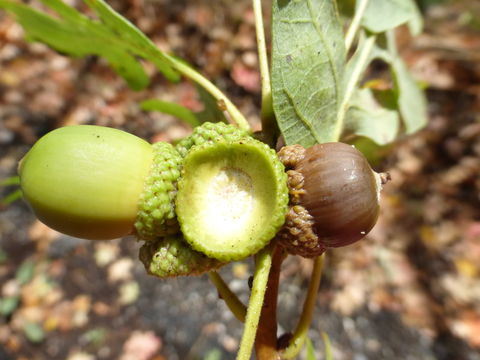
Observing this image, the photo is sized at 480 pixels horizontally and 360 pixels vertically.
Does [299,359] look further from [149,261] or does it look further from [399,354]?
[149,261]

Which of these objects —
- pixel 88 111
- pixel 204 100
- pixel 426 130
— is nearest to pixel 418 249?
pixel 426 130

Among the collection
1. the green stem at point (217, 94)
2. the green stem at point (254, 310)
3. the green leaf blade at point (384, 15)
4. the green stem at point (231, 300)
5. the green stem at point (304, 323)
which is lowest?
the green stem at point (304, 323)

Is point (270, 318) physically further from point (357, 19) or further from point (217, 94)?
point (357, 19)

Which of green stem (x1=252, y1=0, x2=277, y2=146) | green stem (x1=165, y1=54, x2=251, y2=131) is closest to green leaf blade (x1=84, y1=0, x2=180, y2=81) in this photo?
green stem (x1=165, y1=54, x2=251, y2=131)

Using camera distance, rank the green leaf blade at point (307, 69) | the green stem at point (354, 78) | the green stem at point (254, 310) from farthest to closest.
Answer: the green stem at point (354, 78)
the green leaf blade at point (307, 69)
the green stem at point (254, 310)

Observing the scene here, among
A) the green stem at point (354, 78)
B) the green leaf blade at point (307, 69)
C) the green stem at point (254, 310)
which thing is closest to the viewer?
the green stem at point (254, 310)

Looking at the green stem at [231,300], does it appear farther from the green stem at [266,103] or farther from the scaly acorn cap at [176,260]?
the green stem at [266,103]

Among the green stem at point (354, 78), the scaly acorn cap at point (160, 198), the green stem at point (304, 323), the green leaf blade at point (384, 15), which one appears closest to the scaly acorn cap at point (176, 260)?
the scaly acorn cap at point (160, 198)
